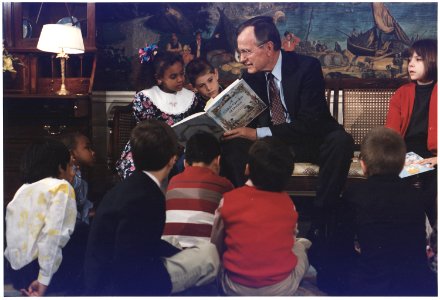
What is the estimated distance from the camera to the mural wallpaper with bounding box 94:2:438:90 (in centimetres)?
390

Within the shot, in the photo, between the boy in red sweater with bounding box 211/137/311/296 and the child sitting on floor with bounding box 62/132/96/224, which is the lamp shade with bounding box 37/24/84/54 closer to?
the child sitting on floor with bounding box 62/132/96/224

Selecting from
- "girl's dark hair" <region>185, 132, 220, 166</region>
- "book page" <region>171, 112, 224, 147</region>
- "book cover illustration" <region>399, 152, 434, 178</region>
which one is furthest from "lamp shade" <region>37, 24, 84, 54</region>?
"book cover illustration" <region>399, 152, 434, 178</region>

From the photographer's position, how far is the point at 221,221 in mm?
2111

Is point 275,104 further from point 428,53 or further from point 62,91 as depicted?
point 62,91

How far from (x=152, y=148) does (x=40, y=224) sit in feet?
1.80

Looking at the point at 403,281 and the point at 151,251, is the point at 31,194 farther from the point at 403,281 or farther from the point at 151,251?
the point at 403,281

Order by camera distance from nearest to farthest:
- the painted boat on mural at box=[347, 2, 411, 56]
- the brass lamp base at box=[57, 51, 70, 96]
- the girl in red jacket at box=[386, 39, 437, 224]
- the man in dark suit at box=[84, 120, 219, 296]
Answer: the man in dark suit at box=[84, 120, 219, 296]
the girl in red jacket at box=[386, 39, 437, 224]
the brass lamp base at box=[57, 51, 70, 96]
the painted boat on mural at box=[347, 2, 411, 56]

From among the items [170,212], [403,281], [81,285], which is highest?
[170,212]

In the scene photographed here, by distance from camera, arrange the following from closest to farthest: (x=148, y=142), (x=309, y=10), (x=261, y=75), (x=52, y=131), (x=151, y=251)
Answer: (x=151, y=251), (x=148, y=142), (x=261, y=75), (x=52, y=131), (x=309, y=10)

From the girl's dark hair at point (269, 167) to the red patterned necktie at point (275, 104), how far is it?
2.93 feet

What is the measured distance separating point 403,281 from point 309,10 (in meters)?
2.41

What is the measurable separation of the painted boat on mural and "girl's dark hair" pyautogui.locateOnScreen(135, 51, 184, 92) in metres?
1.48

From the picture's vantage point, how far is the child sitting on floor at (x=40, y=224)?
2.14 m

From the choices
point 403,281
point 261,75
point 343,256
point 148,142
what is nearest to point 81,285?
point 148,142
